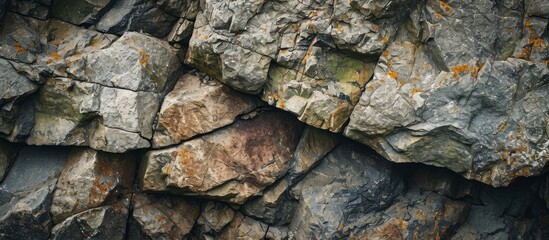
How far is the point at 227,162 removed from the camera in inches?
352

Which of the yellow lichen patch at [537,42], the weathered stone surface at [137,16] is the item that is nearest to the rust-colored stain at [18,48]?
the weathered stone surface at [137,16]

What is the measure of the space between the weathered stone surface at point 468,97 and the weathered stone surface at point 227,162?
1.98 meters

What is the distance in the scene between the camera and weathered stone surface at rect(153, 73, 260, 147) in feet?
29.0

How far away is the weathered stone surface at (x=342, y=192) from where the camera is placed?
9062 millimetres

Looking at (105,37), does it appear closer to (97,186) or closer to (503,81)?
(97,186)

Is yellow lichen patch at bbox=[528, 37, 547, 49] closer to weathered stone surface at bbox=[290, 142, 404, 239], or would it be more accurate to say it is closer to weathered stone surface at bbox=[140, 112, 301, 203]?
weathered stone surface at bbox=[290, 142, 404, 239]

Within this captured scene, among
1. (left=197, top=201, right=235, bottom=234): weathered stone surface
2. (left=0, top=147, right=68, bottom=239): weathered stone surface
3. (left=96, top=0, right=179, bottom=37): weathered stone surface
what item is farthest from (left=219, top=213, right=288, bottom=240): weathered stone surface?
(left=96, top=0, right=179, bottom=37): weathered stone surface

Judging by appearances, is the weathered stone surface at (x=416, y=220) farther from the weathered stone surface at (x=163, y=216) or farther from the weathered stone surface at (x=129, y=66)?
the weathered stone surface at (x=129, y=66)

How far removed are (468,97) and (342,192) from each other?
2979 mm

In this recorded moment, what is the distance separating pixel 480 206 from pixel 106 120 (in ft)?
25.2

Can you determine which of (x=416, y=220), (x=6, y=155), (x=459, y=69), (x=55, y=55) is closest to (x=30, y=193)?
(x=6, y=155)

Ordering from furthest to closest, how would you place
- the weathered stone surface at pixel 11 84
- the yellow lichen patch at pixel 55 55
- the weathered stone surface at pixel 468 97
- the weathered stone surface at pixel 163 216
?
1. the weathered stone surface at pixel 163 216
2. the yellow lichen patch at pixel 55 55
3. the weathered stone surface at pixel 11 84
4. the weathered stone surface at pixel 468 97

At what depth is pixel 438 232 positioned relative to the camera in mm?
9211

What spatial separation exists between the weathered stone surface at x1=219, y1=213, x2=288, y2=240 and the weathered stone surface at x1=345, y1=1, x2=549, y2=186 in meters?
2.86
